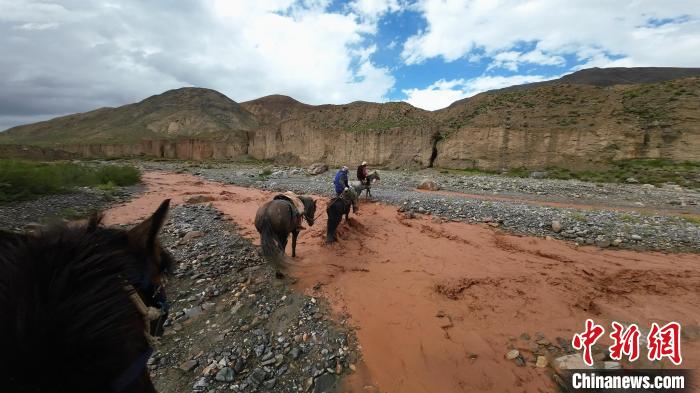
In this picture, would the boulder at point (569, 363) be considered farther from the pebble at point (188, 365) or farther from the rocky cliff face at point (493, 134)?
the rocky cliff face at point (493, 134)

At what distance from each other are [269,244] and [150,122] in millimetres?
104544

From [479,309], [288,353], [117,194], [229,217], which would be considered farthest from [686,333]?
[117,194]

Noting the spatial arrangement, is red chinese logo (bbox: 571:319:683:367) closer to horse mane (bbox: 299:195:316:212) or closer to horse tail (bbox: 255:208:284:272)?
horse tail (bbox: 255:208:284:272)

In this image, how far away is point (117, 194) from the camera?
15648 millimetres

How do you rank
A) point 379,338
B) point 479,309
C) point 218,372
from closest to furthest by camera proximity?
point 218,372, point 379,338, point 479,309

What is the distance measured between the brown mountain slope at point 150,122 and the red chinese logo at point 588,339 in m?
81.0

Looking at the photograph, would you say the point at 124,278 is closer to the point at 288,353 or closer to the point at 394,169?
the point at 288,353

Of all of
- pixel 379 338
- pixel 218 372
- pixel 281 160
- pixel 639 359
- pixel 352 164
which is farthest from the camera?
pixel 281 160

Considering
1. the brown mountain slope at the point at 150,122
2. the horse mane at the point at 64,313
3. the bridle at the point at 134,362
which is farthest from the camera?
the brown mountain slope at the point at 150,122

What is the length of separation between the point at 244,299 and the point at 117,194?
49.4ft

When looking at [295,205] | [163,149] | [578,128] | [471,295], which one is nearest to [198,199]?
[295,205]

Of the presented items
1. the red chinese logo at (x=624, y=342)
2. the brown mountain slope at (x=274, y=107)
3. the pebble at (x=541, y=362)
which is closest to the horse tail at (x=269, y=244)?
the pebble at (x=541, y=362)

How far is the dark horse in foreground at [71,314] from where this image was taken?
2.88ft

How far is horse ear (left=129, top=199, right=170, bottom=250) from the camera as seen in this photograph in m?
1.46
